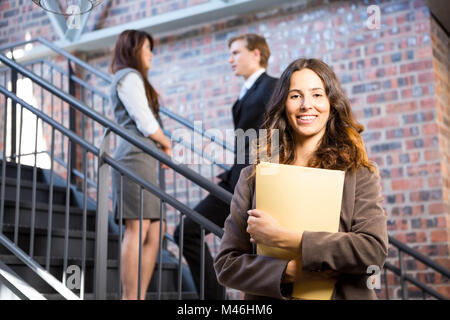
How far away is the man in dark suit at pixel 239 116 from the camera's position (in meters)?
2.64

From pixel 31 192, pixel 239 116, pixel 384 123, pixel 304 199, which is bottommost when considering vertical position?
pixel 304 199

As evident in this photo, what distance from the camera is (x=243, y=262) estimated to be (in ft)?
3.73

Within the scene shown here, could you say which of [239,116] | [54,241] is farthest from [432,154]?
[54,241]

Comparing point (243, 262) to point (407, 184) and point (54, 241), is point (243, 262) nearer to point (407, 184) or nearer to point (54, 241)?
point (54, 241)

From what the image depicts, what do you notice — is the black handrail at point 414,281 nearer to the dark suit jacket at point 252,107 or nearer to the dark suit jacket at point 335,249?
the dark suit jacket at point 252,107

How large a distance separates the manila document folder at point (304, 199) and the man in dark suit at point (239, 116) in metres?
1.46

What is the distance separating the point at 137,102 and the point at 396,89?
1.88m

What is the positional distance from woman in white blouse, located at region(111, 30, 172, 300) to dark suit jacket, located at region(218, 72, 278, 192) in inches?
14.7

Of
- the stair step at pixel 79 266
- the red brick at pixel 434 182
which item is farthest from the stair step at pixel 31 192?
the red brick at pixel 434 182

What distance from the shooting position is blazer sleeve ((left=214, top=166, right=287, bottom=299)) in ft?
3.55

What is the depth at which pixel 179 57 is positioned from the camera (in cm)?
491

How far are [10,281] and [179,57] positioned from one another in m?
3.10

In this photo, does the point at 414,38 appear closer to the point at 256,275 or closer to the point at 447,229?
the point at 447,229

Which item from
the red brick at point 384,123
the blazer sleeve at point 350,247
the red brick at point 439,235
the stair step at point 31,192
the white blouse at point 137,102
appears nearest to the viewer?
the blazer sleeve at point 350,247
